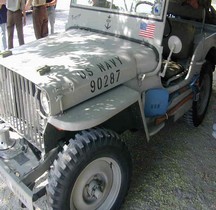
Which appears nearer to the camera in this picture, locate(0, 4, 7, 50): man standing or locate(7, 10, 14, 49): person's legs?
locate(7, 10, 14, 49): person's legs

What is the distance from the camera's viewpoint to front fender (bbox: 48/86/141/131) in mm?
2299

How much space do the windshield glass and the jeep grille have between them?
150 centimetres

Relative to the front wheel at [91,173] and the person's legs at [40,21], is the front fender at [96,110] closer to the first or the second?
the front wheel at [91,173]

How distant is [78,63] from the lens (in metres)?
2.72

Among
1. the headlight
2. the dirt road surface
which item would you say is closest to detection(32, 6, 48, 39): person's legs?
the dirt road surface

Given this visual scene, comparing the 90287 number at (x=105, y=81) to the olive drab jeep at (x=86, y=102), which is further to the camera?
the 90287 number at (x=105, y=81)

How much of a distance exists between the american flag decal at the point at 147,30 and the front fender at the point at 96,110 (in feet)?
2.43

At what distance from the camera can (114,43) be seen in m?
3.24

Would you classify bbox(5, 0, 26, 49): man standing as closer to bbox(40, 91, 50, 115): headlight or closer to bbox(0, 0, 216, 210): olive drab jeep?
bbox(0, 0, 216, 210): olive drab jeep

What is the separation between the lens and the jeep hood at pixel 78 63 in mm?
2430

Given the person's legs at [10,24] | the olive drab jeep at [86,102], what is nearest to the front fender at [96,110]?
the olive drab jeep at [86,102]

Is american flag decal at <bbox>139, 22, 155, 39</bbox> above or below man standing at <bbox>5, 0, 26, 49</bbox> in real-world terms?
above

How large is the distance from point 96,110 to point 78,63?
53cm

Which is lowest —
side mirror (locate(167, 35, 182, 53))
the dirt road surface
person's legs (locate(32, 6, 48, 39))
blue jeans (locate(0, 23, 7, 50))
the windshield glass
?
the dirt road surface
